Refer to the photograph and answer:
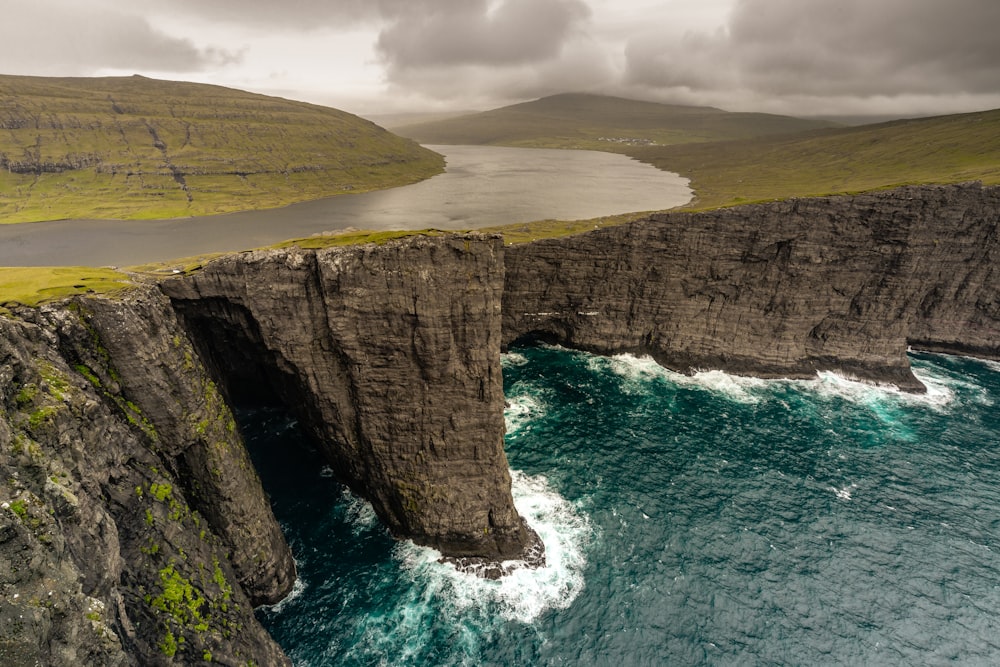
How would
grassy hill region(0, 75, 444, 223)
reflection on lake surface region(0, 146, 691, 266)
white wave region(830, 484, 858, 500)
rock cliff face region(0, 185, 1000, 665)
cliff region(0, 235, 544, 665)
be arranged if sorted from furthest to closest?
grassy hill region(0, 75, 444, 223), reflection on lake surface region(0, 146, 691, 266), white wave region(830, 484, 858, 500), rock cliff face region(0, 185, 1000, 665), cliff region(0, 235, 544, 665)

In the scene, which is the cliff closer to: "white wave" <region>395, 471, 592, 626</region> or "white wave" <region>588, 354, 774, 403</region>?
"white wave" <region>395, 471, 592, 626</region>

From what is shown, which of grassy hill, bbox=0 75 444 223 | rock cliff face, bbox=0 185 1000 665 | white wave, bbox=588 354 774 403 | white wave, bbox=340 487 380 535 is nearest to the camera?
rock cliff face, bbox=0 185 1000 665

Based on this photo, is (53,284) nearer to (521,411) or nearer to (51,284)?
(51,284)

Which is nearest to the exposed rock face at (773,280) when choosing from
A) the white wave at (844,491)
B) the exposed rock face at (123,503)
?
the white wave at (844,491)

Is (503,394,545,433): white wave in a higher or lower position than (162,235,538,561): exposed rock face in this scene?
lower

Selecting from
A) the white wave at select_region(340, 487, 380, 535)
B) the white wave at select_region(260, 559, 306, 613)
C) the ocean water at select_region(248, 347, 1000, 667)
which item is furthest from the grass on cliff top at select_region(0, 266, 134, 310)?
the white wave at select_region(340, 487, 380, 535)

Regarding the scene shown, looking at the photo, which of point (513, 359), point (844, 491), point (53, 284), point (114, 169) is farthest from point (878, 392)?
point (114, 169)

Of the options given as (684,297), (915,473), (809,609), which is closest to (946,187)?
(684,297)
